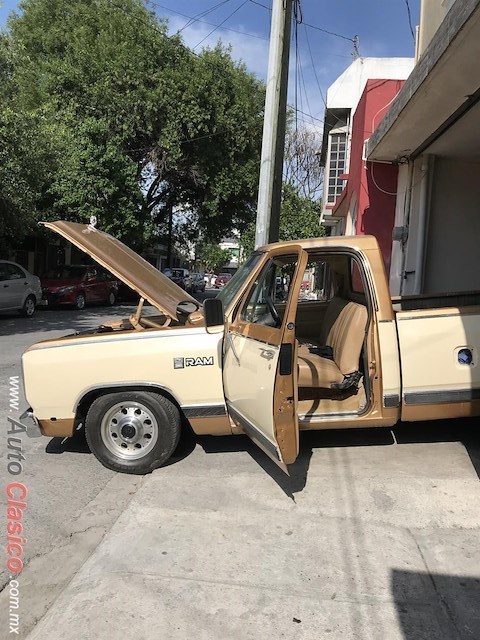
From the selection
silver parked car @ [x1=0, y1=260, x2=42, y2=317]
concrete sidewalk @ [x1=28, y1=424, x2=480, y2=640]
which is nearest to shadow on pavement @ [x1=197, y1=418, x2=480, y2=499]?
concrete sidewalk @ [x1=28, y1=424, x2=480, y2=640]

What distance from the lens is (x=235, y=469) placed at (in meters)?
4.33

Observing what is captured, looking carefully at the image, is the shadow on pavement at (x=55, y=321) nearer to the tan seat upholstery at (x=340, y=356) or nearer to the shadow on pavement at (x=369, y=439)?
the shadow on pavement at (x=369, y=439)

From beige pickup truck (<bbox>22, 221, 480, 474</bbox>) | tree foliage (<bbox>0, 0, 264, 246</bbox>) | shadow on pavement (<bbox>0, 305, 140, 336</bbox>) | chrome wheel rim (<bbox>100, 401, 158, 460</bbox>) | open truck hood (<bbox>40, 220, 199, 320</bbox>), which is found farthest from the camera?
tree foliage (<bbox>0, 0, 264, 246</bbox>)

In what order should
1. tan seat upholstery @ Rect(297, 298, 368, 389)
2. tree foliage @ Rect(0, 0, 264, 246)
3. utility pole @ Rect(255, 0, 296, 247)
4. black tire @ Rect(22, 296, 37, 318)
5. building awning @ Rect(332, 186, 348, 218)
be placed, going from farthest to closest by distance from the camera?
tree foliage @ Rect(0, 0, 264, 246)
black tire @ Rect(22, 296, 37, 318)
building awning @ Rect(332, 186, 348, 218)
utility pole @ Rect(255, 0, 296, 247)
tan seat upholstery @ Rect(297, 298, 368, 389)

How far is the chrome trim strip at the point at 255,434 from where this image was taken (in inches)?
135

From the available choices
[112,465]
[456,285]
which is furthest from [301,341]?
[456,285]

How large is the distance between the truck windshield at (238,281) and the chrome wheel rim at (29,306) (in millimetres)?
10787

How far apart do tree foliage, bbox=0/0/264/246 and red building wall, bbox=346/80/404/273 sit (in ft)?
33.9

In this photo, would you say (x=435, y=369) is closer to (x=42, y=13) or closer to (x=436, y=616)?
(x=436, y=616)

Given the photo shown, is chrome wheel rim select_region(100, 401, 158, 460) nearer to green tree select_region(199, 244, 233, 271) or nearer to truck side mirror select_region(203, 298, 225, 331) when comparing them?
truck side mirror select_region(203, 298, 225, 331)

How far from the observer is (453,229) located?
8438mm

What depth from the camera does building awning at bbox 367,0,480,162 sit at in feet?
14.4

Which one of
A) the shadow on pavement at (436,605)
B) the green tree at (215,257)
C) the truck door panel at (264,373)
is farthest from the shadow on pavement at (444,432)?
the green tree at (215,257)

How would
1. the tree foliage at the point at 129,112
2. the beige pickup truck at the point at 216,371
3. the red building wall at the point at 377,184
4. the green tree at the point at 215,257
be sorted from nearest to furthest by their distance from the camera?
the beige pickup truck at the point at 216,371 → the red building wall at the point at 377,184 → the tree foliage at the point at 129,112 → the green tree at the point at 215,257
